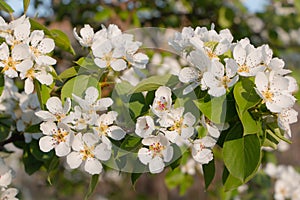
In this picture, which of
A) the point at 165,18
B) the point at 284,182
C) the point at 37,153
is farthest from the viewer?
the point at 165,18

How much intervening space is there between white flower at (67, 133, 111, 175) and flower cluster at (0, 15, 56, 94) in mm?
147

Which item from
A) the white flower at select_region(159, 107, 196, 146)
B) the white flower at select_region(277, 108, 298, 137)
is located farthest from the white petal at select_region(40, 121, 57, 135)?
the white flower at select_region(277, 108, 298, 137)

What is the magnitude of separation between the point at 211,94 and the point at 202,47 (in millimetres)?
104

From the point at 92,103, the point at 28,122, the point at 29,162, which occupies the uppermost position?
the point at 92,103

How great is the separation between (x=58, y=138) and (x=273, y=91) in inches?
16.3

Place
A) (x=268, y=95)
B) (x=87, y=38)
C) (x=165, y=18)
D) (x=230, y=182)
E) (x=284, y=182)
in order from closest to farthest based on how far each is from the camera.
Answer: (x=268, y=95) < (x=230, y=182) < (x=87, y=38) < (x=284, y=182) < (x=165, y=18)

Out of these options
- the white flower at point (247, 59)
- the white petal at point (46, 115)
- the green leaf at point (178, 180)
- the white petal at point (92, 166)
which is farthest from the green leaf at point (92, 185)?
the green leaf at point (178, 180)

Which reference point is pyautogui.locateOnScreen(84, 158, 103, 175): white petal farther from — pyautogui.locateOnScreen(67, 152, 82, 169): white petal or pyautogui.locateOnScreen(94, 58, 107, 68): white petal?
pyautogui.locateOnScreen(94, 58, 107, 68): white petal

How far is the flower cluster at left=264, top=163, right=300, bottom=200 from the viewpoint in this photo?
198 centimetres

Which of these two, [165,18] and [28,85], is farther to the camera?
[165,18]

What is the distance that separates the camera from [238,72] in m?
1.01

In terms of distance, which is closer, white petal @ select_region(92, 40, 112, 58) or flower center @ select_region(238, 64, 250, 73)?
flower center @ select_region(238, 64, 250, 73)

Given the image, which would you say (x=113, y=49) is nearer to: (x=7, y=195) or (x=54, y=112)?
(x=54, y=112)

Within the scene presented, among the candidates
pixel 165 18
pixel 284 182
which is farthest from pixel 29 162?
pixel 165 18
